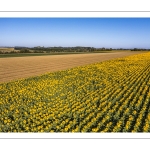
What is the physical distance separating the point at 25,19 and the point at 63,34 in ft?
5.04

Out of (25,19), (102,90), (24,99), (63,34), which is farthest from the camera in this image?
(102,90)

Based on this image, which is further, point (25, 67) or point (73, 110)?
point (25, 67)

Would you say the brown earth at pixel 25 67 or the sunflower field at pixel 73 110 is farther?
the brown earth at pixel 25 67

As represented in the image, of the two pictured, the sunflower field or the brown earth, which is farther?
the brown earth

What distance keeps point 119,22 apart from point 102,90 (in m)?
3.72
